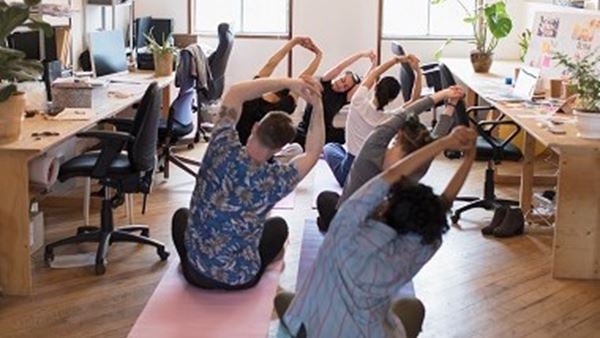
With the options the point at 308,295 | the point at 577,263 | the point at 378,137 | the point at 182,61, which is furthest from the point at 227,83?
the point at 308,295

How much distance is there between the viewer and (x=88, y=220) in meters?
5.26

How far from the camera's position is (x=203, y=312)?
3309mm

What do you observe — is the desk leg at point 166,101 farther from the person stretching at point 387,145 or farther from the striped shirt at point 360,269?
the striped shirt at point 360,269

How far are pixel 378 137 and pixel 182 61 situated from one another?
3238mm

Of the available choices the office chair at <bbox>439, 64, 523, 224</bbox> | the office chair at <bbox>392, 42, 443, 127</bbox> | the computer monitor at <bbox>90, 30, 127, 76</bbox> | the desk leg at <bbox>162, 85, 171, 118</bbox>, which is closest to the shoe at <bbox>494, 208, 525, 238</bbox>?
the office chair at <bbox>439, 64, 523, 224</bbox>

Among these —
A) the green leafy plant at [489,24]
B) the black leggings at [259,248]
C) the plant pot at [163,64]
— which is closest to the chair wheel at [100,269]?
the black leggings at [259,248]

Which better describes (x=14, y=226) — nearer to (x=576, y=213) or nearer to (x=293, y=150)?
(x=293, y=150)

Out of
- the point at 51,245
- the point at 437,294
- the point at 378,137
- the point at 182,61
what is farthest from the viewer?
the point at 182,61

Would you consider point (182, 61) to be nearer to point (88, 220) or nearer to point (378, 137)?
point (88, 220)

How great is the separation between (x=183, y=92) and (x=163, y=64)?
744mm

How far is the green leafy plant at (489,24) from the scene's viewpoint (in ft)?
25.2

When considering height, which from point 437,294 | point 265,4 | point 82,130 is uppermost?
point 265,4

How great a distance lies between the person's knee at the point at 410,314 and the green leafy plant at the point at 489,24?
4.79m

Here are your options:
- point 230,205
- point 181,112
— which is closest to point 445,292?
point 230,205
